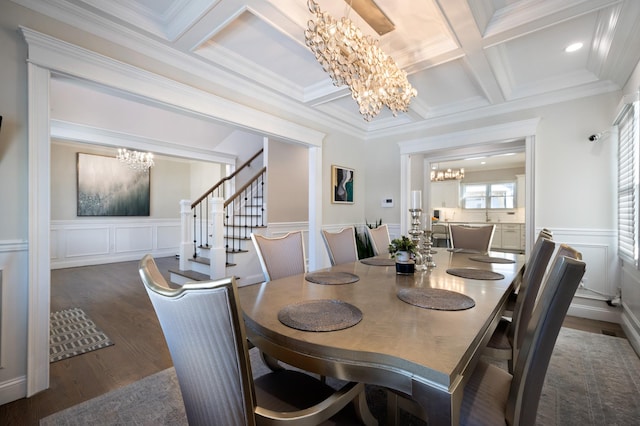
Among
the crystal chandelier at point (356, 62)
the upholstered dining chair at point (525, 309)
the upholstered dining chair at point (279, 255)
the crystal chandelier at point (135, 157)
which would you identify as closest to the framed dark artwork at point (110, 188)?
the crystal chandelier at point (135, 157)

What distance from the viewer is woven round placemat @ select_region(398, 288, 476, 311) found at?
43.1 inches

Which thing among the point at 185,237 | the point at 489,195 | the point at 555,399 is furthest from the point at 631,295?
the point at 489,195

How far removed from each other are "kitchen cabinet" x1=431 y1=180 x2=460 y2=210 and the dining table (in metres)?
8.01

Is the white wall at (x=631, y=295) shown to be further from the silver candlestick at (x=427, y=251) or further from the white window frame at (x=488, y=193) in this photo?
the white window frame at (x=488, y=193)

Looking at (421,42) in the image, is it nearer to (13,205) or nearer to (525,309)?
(525,309)

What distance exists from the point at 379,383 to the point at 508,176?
362 inches

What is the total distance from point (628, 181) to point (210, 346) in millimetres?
3531

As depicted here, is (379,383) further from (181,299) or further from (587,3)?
(587,3)

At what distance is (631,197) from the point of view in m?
2.37

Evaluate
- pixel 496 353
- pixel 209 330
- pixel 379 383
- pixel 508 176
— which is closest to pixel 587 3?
pixel 496 353

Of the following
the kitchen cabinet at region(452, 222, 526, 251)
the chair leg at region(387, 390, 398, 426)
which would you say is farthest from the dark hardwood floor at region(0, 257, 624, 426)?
the kitchen cabinet at region(452, 222, 526, 251)

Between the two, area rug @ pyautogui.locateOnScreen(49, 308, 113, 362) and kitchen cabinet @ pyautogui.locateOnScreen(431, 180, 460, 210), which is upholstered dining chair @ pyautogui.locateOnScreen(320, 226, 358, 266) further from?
kitchen cabinet @ pyautogui.locateOnScreen(431, 180, 460, 210)

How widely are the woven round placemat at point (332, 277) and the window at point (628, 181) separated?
7.77 feet

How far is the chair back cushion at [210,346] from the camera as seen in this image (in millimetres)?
602
